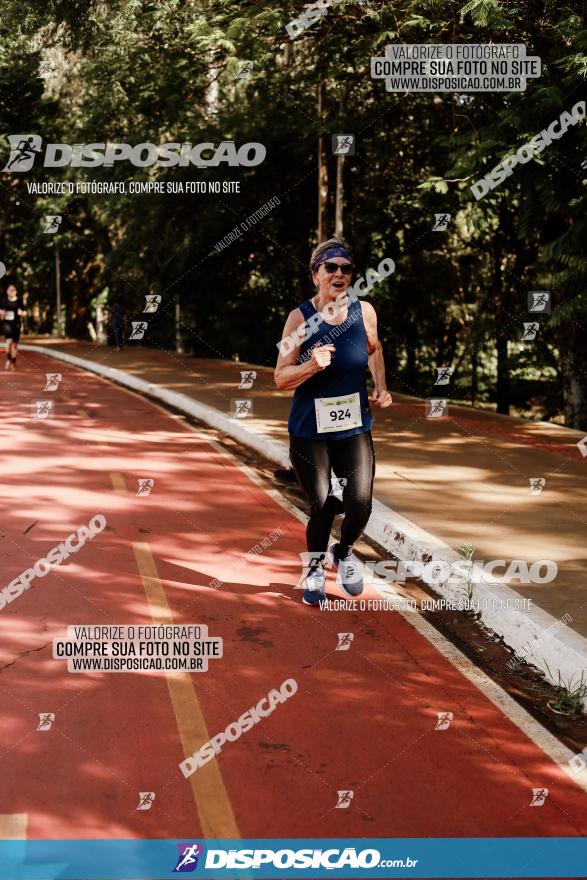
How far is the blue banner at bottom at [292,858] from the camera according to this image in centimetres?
355

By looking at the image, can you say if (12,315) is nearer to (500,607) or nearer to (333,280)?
(333,280)

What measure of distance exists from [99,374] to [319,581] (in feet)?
59.9

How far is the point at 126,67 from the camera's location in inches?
755

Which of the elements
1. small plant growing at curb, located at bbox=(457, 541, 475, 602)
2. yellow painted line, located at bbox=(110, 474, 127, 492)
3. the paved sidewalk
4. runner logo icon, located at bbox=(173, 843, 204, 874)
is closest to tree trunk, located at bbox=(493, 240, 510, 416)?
the paved sidewalk

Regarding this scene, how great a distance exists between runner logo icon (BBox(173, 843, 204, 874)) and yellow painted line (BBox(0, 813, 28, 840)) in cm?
58

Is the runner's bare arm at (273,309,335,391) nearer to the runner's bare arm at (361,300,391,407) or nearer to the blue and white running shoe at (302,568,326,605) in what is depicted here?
the runner's bare arm at (361,300,391,407)

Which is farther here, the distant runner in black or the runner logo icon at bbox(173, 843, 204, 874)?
the distant runner in black

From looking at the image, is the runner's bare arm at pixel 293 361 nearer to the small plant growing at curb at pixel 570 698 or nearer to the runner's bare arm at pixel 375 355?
the runner's bare arm at pixel 375 355

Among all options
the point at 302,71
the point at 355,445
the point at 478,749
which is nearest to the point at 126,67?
the point at 302,71

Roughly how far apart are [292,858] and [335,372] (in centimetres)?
297

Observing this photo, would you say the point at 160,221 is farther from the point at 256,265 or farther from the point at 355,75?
the point at 355,75

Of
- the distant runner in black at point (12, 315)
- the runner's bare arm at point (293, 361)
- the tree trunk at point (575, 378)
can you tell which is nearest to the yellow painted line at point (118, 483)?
the runner's bare arm at point (293, 361)

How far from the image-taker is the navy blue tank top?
229 inches

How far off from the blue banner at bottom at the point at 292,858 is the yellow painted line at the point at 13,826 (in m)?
0.03
